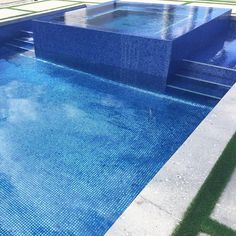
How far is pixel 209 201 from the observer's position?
11.0 ft

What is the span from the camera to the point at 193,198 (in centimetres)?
335

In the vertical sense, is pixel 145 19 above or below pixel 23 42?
above

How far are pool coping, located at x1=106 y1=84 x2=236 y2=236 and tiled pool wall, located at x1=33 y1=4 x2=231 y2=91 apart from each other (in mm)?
3023

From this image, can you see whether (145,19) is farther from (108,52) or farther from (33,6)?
(33,6)

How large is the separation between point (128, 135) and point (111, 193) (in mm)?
1592

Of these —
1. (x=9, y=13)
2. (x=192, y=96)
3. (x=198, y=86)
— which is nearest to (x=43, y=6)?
(x=9, y=13)

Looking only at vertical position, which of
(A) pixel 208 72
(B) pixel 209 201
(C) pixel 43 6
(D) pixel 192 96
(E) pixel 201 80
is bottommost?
(D) pixel 192 96

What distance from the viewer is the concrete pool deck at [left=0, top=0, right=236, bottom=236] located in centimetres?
305

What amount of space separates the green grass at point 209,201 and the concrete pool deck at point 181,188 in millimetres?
55

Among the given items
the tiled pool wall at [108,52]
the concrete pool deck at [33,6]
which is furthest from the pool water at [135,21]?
the concrete pool deck at [33,6]

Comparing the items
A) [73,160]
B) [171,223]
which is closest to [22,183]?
[73,160]

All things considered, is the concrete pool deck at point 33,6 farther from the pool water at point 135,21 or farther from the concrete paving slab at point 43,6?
the pool water at point 135,21

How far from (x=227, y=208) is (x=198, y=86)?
449 cm

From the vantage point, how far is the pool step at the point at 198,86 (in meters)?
7.10
